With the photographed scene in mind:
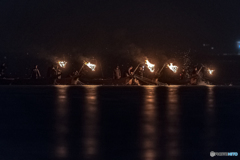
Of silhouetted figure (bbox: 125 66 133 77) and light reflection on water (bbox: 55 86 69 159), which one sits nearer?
light reflection on water (bbox: 55 86 69 159)

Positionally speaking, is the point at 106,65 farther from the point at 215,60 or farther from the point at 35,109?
the point at 35,109

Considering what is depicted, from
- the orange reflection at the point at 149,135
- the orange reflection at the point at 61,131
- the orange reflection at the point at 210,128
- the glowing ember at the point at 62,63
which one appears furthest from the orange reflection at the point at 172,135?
the glowing ember at the point at 62,63

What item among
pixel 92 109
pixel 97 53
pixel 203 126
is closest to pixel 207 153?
pixel 203 126

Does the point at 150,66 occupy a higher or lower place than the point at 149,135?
higher

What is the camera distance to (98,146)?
281 inches

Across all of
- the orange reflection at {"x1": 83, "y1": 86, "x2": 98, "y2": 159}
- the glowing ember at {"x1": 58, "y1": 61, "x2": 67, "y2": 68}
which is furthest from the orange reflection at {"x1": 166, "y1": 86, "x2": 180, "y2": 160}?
the glowing ember at {"x1": 58, "y1": 61, "x2": 67, "y2": 68}

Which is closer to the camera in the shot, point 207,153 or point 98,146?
point 207,153

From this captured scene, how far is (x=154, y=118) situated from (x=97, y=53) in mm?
45706

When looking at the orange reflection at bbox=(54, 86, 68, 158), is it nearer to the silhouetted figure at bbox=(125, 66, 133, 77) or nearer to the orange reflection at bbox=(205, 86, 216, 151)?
the orange reflection at bbox=(205, 86, 216, 151)

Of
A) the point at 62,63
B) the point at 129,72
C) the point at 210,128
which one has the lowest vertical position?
the point at 210,128

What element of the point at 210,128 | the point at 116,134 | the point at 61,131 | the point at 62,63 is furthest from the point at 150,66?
the point at 116,134

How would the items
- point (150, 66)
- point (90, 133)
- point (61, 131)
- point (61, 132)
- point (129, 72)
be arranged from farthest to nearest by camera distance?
point (150, 66) < point (129, 72) < point (61, 131) < point (61, 132) < point (90, 133)

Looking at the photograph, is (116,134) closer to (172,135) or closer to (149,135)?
(149,135)

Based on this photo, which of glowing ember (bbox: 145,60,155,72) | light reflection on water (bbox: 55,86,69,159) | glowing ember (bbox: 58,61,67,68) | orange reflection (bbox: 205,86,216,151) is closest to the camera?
light reflection on water (bbox: 55,86,69,159)
